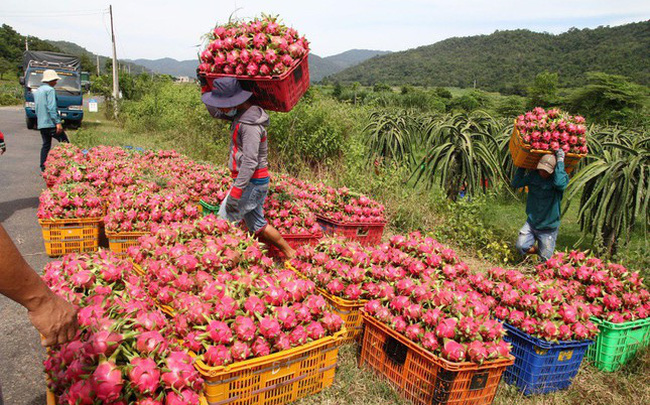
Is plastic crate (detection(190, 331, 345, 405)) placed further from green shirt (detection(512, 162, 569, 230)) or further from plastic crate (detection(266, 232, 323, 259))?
green shirt (detection(512, 162, 569, 230))

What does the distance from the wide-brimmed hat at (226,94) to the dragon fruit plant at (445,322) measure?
7.27 ft

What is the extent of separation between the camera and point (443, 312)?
116 inches

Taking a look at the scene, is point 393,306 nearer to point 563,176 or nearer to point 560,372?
point 560,372

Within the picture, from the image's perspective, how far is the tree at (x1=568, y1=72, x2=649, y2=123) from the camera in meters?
23.5

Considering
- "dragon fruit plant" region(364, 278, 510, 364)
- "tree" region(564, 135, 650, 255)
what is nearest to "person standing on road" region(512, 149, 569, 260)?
"tree" region(564, 135, 650, 255)

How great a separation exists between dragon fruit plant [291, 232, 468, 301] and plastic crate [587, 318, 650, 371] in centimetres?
120

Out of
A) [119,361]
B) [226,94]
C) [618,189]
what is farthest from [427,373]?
[618,189]

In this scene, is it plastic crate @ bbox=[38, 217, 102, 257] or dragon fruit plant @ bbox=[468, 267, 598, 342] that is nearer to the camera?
dragon fruit plant @ bbox=[468, 267, 598, 342]

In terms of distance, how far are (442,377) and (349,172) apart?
578 centimetres

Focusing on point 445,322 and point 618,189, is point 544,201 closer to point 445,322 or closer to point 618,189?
point 618,189

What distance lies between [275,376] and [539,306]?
2.08 m

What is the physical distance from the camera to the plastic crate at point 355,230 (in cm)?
538

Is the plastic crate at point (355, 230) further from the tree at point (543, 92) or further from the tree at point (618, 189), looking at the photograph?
the tree at point (543, 92)

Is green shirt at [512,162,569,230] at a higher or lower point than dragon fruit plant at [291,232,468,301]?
higher
